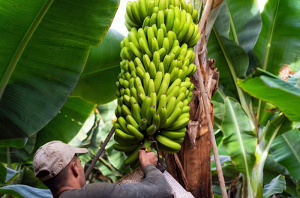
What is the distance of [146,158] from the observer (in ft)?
3.89

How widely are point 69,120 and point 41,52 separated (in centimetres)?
102

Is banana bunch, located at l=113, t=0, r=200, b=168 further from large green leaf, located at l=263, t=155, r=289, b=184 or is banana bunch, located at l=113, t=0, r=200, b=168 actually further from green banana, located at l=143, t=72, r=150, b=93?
large green leaf, located at l=263, t=155, r=289, b=184

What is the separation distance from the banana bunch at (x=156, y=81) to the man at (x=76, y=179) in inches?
4.5

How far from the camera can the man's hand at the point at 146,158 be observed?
1173 mm

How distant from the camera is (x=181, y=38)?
1.44 m

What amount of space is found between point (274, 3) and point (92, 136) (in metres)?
4.00

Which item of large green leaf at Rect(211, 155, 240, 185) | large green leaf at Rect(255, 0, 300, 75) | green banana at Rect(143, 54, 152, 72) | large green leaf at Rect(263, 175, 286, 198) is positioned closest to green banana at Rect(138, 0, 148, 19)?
green banana at Rect(143, 54, 152, 72)

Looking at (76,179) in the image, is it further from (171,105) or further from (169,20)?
(169,20)

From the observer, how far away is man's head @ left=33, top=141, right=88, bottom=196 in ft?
3.67

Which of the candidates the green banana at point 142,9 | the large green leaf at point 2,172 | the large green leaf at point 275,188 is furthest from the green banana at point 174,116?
the large green leaf at point 275,188

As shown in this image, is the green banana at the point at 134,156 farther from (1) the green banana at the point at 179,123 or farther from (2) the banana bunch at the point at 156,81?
(1) the green banana at the point at 179,123

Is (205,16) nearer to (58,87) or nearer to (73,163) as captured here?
(58,87)

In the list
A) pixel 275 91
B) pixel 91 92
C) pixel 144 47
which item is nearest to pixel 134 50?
pixel 144 47

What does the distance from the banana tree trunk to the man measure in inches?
12.3
